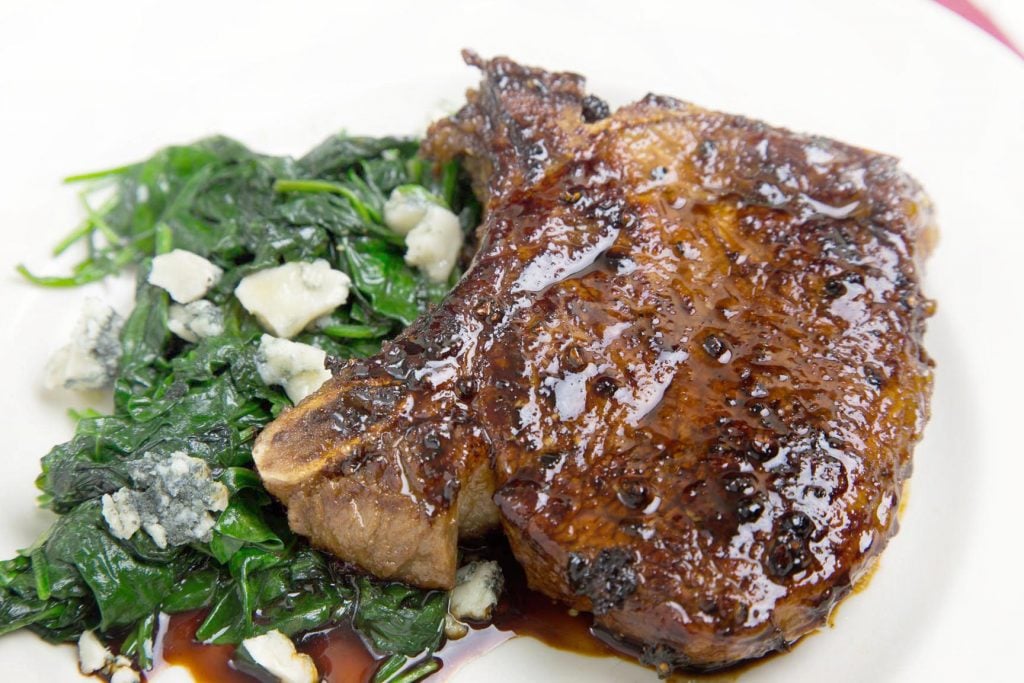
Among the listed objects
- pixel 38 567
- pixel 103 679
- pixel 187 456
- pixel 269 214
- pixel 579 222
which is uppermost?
pixel 579 222

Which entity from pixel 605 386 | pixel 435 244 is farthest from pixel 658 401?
pixel 435 244

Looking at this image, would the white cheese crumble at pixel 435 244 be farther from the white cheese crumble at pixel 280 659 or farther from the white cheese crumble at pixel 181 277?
the white cheese crumble at pixel 280 659

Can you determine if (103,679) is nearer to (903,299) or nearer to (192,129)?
(192,129)

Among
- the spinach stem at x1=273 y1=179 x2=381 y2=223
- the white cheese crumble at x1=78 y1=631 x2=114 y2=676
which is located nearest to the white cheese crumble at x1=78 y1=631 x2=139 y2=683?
the white cheese crumble at x1=78 y1=631 x2=114 y2=676

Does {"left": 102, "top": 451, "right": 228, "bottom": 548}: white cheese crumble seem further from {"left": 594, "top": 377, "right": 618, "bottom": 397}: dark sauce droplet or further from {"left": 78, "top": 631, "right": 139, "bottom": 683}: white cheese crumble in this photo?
{"left": 594, "top": 377, "right": 618, "bottom": 397}: dark sauce droplet

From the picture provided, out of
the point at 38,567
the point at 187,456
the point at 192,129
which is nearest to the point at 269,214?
the point at 192,129

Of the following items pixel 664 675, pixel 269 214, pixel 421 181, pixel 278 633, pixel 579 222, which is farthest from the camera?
pixel 421 181

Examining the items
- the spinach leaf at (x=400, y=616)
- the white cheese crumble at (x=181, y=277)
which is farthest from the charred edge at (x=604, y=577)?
the white cheese crumble at (x=181, y=277)

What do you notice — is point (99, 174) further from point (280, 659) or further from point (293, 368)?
point (280, 659)
